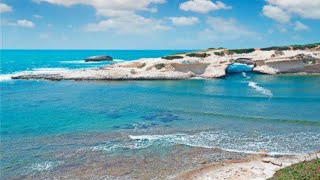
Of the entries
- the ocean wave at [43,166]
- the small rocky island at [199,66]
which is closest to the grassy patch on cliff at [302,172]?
the ocean wave at [43,166]

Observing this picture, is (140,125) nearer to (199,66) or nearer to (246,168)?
(246,168)

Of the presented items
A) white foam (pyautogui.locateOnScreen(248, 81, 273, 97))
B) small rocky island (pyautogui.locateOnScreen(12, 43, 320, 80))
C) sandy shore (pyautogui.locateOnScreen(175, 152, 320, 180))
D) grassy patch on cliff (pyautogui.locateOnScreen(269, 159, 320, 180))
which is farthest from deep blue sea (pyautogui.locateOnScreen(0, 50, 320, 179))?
small rocky island (pyautogui.locateOnScreen(12, 43, 320, 80))

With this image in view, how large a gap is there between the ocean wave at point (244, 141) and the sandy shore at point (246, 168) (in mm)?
1675

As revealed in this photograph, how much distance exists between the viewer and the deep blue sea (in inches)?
960

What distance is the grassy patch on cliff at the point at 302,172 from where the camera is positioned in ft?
53.9

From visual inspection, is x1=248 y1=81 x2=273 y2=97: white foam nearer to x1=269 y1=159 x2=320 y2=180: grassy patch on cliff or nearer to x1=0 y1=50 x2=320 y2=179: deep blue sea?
x1=0 y1=50 x2=320 y2=179: deep blue sea

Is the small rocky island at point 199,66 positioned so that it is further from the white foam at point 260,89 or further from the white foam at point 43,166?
the white foam at point 43,166

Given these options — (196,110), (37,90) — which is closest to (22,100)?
(37,90)

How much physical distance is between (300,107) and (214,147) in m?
19.0

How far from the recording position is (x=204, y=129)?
105 feet

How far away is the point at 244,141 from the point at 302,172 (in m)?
11.0

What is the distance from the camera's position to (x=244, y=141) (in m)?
28.3

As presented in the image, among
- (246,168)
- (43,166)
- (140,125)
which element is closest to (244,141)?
(246,168)

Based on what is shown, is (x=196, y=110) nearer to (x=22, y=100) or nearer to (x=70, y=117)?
(x=70, y=117)
